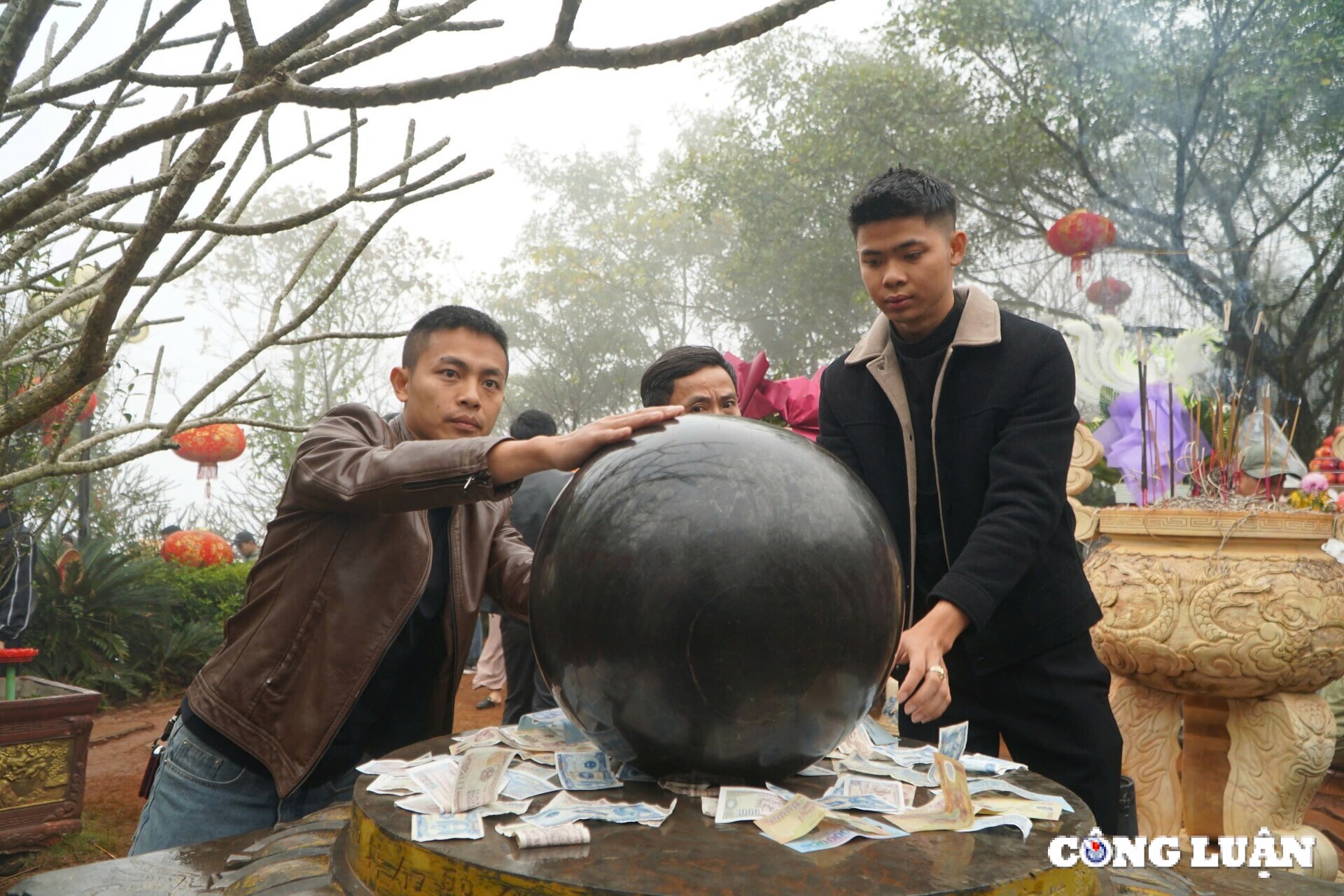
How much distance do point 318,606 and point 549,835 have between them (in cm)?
104

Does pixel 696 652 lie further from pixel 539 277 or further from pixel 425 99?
pixel 539 277

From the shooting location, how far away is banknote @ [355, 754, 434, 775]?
211 centimetres

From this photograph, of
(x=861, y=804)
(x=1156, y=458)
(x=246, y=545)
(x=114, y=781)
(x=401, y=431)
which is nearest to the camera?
(x=861, y=804)

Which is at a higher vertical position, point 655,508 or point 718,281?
point 718,281

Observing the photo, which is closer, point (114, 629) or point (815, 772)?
point (815, 772)

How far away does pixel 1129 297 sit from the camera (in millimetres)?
14898

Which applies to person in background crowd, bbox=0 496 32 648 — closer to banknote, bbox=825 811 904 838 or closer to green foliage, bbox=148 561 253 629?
green foliage, bbox=148 561 253 629

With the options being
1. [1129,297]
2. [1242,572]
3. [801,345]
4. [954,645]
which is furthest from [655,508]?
[801,345]

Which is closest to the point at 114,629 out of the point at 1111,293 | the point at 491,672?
the point at 491,672

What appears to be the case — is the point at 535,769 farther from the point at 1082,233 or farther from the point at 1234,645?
the point at 1082,233

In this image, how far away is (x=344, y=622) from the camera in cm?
248

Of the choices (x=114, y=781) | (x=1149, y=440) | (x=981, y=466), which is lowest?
(x=114, y=781)

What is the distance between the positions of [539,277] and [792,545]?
30908mm

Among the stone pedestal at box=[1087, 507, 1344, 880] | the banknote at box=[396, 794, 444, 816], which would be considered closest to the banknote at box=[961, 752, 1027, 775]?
the banknote at box=[396, 794, 444, 816]
